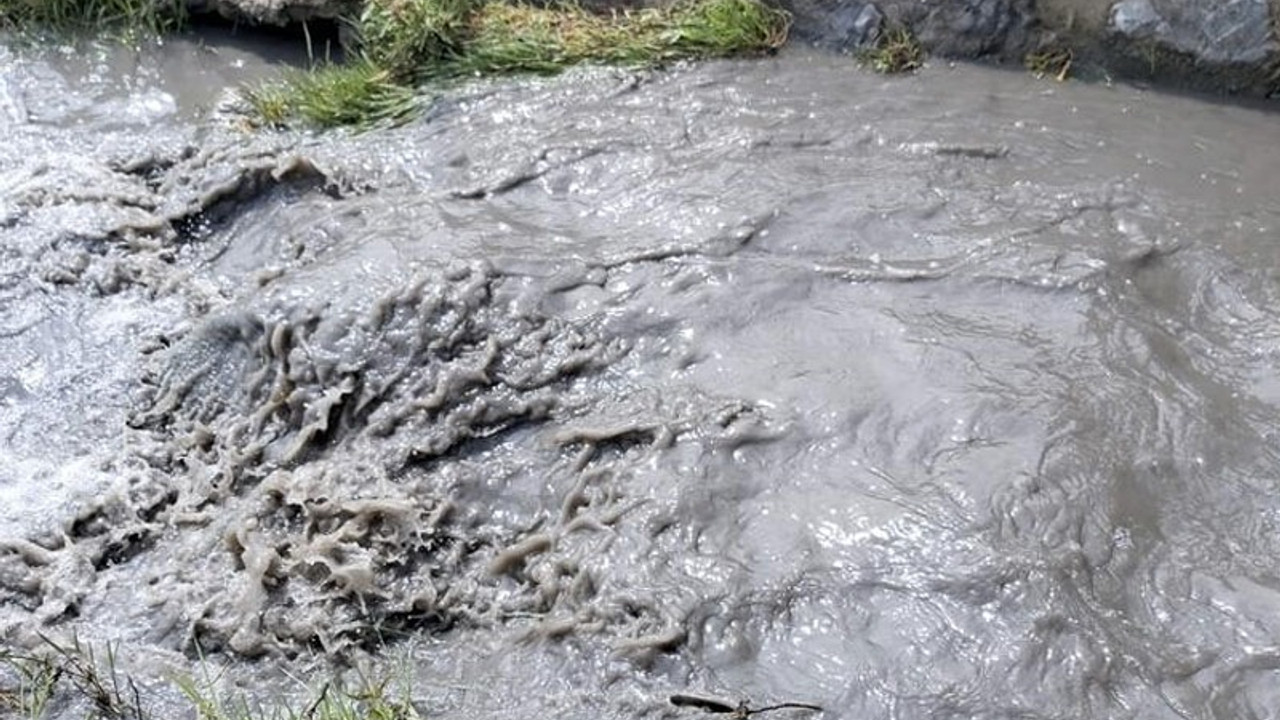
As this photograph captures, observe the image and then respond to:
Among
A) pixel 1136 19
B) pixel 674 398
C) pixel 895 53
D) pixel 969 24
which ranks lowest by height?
pixel 674 398

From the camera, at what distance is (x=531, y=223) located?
6199 mm

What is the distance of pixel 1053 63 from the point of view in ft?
22.8

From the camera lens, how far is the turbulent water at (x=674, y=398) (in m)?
4.27

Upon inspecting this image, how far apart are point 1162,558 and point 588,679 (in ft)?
5.81

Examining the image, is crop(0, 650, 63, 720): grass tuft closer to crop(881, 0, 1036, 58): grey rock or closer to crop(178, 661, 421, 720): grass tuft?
Result: crop(178, 661, 421, 720): grass tuft

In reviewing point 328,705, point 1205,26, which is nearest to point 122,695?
point 328,705

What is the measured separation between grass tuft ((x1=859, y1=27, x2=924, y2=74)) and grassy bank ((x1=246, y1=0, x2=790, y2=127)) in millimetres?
482

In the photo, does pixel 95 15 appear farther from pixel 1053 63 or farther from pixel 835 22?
pixel 1053 63

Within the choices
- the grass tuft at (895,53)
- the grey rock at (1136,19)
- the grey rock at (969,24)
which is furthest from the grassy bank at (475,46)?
the grey rock at (1136,19)

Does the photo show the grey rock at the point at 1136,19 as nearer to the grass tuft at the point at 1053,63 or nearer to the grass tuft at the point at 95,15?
the grass tuft at the point at 1053,63

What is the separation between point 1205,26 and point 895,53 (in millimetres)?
1437

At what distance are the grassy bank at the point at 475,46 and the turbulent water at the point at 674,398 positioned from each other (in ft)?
0.59

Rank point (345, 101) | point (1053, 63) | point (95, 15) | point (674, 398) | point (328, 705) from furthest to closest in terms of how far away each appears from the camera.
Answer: point (95, 15) < point (345, 101) < point (1053, 63) < point (674, 398) < point (328, 705)

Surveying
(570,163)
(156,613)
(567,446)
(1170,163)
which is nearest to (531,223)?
(570,163)
